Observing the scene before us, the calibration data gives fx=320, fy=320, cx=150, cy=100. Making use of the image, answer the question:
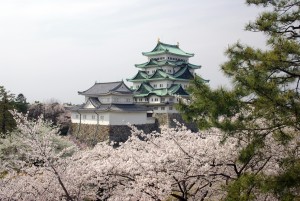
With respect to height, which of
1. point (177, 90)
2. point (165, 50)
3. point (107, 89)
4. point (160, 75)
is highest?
point (165, 50)

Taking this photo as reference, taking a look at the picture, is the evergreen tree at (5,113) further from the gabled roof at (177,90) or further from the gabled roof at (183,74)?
the gabled roof at (183,74)

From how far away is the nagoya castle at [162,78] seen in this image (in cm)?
3080

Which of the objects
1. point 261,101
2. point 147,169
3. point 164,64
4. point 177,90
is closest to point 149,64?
point 164,64

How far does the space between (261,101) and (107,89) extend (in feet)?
76.8

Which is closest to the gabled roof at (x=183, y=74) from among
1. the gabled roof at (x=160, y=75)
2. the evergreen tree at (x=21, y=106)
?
the gabled roof at (x=160, y=75)

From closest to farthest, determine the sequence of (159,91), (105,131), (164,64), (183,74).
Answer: (105,131)
(159,91)
(183,74)
(164,64)

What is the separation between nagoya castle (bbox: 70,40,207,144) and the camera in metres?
25.7

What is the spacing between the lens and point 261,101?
500 cm

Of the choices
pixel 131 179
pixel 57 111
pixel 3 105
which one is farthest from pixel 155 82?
Result: pixel 131 179

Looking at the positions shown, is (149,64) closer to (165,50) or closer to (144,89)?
(165,50)

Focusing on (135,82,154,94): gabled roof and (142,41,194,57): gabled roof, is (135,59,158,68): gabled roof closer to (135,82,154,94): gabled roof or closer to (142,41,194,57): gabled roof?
(142,41,194,57): gabled roof

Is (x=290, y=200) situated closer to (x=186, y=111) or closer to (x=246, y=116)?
(x=246, y=116)

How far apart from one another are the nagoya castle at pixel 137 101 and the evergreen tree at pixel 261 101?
1632 cm

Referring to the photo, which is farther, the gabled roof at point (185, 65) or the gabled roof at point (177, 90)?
the gabled roof at point (185, 65)
